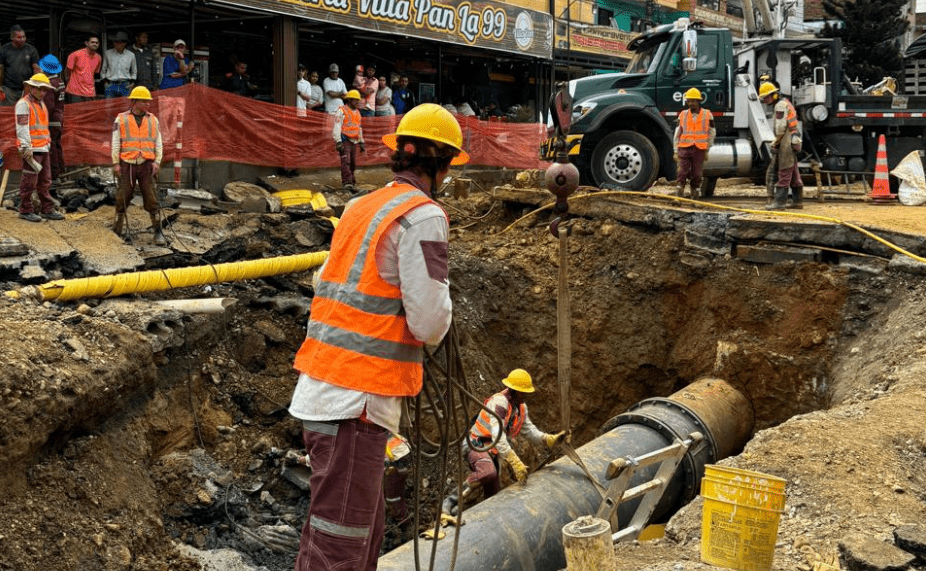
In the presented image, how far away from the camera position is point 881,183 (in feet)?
47.5

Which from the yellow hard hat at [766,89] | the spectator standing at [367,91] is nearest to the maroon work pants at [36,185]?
the spectator standing at [367,91]

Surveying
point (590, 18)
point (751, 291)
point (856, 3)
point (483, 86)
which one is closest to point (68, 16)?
point (483, 86)

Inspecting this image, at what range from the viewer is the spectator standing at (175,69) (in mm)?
15406

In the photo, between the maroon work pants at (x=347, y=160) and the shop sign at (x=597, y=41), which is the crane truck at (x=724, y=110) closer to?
the maroon work pants at (x=347, y=160)

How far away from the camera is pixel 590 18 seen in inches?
1195

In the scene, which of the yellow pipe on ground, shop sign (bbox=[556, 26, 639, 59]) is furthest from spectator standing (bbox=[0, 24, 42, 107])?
shop sign (bbox=[556, 26, 639, 59])

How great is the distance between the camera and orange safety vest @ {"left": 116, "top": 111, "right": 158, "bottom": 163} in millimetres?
11289

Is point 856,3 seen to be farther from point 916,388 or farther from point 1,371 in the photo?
point 1,371

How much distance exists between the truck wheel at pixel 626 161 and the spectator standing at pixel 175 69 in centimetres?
678

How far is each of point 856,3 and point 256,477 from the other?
29.2 meters

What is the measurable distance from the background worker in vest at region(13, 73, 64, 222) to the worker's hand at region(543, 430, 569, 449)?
728 centimetres

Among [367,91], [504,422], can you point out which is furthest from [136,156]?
[367,91]

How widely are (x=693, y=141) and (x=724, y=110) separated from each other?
5.41 ft

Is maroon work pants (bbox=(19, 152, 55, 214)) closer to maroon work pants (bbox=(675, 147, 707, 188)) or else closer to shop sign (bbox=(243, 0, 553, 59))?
shop sign (bbox=(243, 0, 553, 59))
